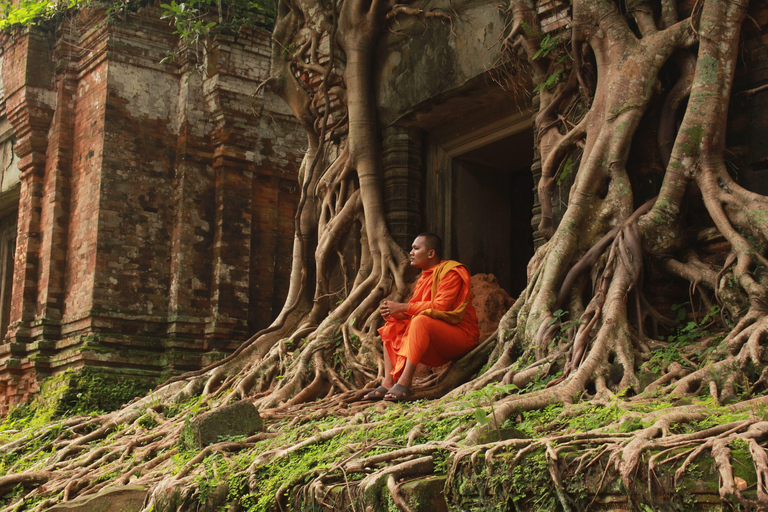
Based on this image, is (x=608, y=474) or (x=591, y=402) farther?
(x=591, y=402)

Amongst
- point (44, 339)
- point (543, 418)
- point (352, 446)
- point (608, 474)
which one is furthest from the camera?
point (44, 339)

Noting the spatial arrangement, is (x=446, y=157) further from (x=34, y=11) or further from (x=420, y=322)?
(x=34, y=11)

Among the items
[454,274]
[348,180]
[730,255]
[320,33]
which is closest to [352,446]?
[454,274]

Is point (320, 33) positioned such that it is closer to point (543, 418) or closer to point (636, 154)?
point (636, 154)

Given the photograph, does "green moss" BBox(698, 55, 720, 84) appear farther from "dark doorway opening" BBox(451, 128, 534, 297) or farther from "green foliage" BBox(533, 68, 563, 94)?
"dark doorway opening" BBox(451, 128, 534, 297)

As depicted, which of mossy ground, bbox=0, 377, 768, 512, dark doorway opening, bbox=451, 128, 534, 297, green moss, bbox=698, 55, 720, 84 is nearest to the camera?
mossy ground, bbox=0, 377, 768, 512

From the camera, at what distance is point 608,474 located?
2.74 metres

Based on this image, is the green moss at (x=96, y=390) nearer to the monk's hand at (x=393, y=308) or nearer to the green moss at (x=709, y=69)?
the monk's hand at (x=393, y=308)

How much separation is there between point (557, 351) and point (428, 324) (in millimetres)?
951

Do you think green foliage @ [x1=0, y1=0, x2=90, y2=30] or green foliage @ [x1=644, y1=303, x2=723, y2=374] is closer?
green foliage @ [x1=644, y1=303, x2=723, y2=374]

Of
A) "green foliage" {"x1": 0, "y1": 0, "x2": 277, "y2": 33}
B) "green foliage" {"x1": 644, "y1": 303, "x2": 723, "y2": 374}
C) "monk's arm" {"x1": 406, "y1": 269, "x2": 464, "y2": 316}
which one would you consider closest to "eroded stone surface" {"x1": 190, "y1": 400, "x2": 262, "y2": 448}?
"monk's arm" {"x1": 406, "y1": 269, "x2": 464, "y2": 316}

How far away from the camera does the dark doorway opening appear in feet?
22.7

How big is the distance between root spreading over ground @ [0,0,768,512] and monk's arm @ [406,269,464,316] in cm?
35

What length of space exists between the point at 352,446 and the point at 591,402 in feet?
3.45
